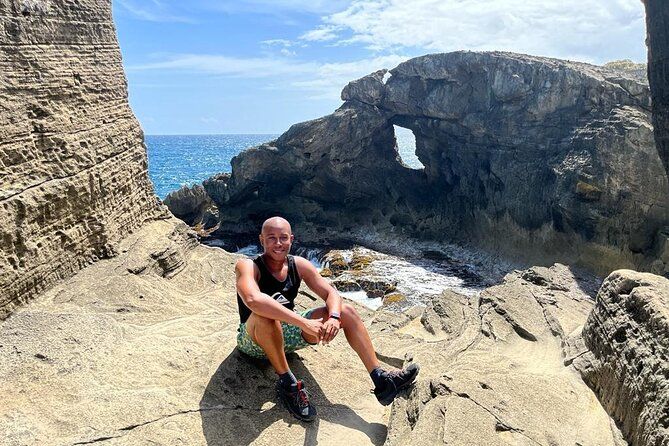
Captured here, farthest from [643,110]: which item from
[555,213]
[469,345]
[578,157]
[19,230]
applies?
[19,230]

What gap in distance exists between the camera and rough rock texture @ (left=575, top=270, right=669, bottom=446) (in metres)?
4.29

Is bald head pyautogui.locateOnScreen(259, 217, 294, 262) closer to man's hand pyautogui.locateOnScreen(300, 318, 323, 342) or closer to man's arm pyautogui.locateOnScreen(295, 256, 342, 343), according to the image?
man's arm pyautogui.locateOnScreen(295, 256, 342, 343)

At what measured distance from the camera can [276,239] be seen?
5195 millimetres

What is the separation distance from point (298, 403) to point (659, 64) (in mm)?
12902

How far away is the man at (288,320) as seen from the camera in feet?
15.7

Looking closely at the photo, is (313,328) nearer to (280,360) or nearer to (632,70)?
(280,360)

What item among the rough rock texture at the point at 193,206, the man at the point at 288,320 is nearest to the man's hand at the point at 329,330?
the man at the point at 288,320

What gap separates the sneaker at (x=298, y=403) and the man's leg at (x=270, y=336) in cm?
20

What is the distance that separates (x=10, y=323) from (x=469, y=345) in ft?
21.6

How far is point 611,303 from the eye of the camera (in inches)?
229

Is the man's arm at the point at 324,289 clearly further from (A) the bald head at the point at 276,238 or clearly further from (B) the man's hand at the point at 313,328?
(A) the bald head at the point at 276,238

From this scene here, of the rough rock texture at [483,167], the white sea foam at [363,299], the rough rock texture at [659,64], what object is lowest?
the white sea foam at [363,299]

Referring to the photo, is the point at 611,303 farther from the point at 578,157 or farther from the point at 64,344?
the point at 578,157

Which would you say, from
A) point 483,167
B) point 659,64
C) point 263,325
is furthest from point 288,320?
point 483,167
